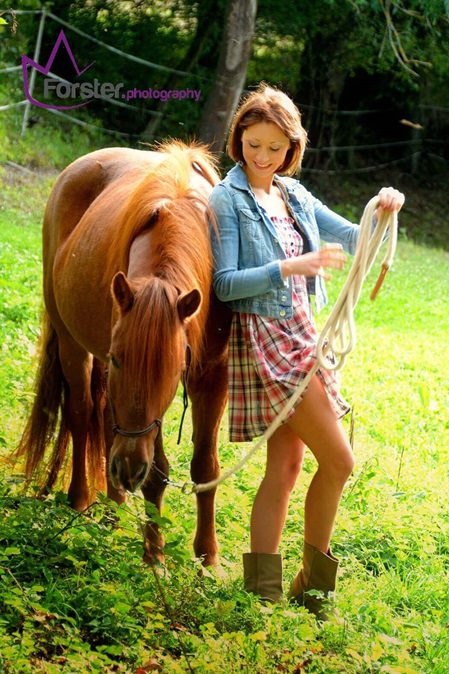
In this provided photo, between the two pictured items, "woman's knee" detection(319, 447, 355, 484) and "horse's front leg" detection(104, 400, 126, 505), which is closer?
"woman's knee" detection(319, 447, 355, 484)

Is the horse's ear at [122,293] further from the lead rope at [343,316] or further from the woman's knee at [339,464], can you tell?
the woman's knee at [339,464]

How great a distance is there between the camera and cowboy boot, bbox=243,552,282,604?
3.66m

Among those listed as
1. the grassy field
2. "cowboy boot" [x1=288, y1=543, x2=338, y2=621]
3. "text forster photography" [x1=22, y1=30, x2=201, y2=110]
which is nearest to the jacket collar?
the grassy field

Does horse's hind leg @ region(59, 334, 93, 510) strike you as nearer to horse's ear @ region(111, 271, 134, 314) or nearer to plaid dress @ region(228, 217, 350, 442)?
plaid dress @ region(228, 217, 350, 442)

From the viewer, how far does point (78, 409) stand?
4918 mm

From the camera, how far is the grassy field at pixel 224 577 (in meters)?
3.04

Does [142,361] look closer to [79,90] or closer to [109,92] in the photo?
[109,92]

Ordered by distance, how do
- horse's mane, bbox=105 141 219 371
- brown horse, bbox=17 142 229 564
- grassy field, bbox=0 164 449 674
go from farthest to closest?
1. horse's mane, bbox=105 141 219 371
2. brown horse, bbox=17 142 229 564
3. grassy field, bbox=0 164 449 674

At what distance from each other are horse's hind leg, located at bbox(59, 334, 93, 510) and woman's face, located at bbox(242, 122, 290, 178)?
1783 mm

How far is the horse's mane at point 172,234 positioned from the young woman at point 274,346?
9 centimetres

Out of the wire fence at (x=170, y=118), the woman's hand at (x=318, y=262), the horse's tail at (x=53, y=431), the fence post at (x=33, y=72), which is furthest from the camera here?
the wire fence at (x=170, y=118)

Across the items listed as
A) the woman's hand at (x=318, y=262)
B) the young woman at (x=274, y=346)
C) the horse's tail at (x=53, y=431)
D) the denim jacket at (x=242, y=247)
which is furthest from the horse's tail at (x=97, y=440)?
the woman's hand at (x=318, y=262)

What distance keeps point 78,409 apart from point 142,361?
176cm

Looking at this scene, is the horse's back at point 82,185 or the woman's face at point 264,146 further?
the horse's back at point 82,185
